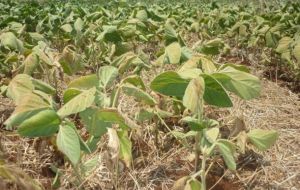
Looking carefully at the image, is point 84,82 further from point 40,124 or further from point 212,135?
point 212,135

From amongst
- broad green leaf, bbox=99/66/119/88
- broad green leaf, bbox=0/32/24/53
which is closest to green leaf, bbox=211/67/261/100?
broad green leaf, bbox=99/66/119/88

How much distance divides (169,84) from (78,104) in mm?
289

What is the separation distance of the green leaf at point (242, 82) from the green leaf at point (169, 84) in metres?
0.11

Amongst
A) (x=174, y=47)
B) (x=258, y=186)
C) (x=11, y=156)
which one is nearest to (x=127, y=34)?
(x=174, y=47)

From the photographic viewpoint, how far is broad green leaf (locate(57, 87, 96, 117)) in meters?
1.12

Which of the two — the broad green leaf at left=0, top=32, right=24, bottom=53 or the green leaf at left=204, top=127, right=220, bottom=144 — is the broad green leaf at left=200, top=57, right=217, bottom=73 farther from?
the broad green leaf at left=0, top=32, right=24, bottom=53

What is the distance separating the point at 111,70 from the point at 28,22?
231cm

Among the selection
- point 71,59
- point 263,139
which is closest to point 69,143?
point 263,139

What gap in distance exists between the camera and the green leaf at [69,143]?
1.06m

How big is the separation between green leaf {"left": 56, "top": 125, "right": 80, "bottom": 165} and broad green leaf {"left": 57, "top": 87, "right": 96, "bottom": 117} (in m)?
0.04

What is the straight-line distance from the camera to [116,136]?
123cm

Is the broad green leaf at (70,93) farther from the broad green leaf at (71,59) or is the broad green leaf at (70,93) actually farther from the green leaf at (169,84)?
the broad green leaf at (71,59)

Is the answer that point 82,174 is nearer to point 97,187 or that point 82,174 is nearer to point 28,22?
point 97,187

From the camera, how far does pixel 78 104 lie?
1.14 metres
